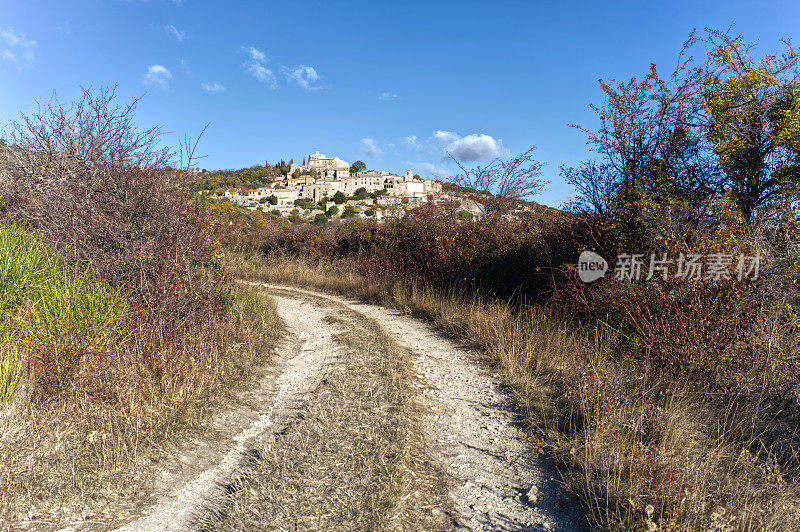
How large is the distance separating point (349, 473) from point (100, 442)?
2182 mm

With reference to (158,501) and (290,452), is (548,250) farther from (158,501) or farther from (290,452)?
(158,501)

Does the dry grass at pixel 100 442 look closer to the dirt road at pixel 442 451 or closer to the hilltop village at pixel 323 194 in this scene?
the dirt road at pixel 442 451

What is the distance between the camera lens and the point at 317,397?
5.00m

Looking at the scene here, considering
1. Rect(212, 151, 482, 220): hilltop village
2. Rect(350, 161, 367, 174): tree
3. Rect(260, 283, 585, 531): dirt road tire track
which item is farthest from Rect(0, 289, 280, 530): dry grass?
Rect(350, 161, 367, 174): tree

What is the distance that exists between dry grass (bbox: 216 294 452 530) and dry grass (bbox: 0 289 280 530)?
0.95m

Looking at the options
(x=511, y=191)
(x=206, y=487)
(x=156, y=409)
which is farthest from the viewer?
(x=511, y=191)

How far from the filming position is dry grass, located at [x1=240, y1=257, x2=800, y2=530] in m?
2.80

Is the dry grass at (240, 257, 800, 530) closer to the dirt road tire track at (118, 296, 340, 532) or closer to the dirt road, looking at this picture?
the dirt road

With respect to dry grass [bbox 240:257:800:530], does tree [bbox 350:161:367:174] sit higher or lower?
higher

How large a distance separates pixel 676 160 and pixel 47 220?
10139 mm

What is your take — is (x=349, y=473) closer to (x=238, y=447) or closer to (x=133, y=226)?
(x=238, y=447)

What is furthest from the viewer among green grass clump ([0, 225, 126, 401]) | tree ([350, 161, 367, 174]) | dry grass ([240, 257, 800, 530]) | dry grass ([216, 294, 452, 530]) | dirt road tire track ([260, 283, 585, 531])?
tree ([350, 161, 367, 174])

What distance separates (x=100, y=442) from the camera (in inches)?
146

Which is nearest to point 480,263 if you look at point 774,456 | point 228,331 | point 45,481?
point 228,331
